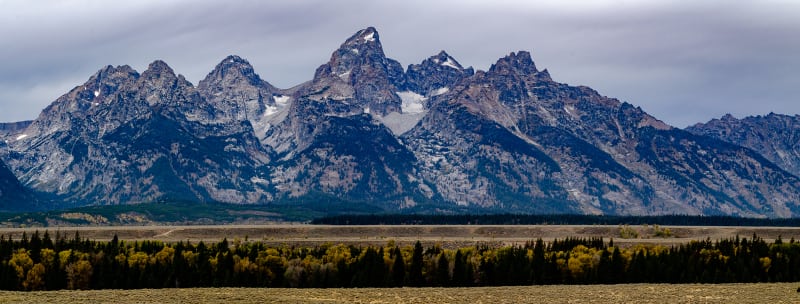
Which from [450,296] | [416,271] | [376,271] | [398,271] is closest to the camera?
[450,296]

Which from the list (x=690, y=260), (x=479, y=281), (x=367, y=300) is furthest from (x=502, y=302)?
(x=690, y=260)

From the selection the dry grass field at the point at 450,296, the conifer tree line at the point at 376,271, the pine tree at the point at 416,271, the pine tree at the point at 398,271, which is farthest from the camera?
the pine tree at the point at 416,271

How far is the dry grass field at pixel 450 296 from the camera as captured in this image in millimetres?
128500

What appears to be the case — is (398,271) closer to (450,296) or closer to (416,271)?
(416,271)

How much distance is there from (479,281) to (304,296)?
57066mm

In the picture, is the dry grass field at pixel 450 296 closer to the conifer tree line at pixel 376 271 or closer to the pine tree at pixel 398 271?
the conifer tree line at pixel 376 271

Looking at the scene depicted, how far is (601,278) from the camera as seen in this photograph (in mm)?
186875

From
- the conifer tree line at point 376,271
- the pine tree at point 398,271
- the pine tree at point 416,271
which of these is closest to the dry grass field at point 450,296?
the conifer tree line at point 376,271

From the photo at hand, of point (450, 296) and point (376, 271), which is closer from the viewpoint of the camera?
point (450, 296)

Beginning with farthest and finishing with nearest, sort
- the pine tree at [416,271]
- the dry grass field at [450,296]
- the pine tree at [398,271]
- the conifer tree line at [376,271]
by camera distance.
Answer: the pine tree at [416,271] < the pine tree at [398,271] < the conifer tree line at [376,271] < the dry grass field at [450,296]

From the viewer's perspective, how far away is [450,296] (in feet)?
449

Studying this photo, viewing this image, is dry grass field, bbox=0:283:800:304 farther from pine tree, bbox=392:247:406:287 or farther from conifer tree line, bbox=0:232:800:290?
pine tree, bbox=392:247:406:287

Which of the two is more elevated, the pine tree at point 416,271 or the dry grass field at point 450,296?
the pine tree at point 416,271

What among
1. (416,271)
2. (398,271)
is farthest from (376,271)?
(416,271)
